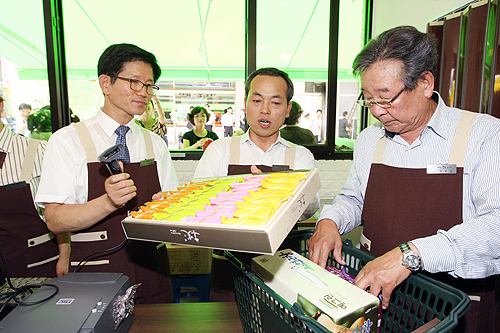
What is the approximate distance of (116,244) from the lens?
131cm

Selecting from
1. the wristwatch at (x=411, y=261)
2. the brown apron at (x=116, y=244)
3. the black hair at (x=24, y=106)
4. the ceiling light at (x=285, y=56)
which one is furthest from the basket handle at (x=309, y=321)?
the black hair at (x=24, y=106)

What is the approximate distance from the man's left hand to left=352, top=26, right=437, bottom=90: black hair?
629 mm

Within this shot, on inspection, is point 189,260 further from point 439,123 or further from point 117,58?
point 439,123

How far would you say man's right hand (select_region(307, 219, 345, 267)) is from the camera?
93 cm

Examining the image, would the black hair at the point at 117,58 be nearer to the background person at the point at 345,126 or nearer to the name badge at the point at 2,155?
the name badge at the point at 2,155

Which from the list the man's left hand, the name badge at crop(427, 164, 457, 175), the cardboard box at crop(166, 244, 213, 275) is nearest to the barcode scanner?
the man's left hand

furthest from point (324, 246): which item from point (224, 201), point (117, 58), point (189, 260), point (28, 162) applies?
point (28, 162)

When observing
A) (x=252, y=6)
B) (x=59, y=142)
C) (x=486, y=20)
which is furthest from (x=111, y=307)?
(x=252, y=6)

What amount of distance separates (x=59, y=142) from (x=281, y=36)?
3215 millimetres

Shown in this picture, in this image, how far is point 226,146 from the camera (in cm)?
172

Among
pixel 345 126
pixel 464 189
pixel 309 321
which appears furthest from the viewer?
pixel 345 126

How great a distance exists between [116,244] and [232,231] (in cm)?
91

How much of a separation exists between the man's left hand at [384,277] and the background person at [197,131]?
9.54 feet

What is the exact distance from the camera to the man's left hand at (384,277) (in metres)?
0.74
